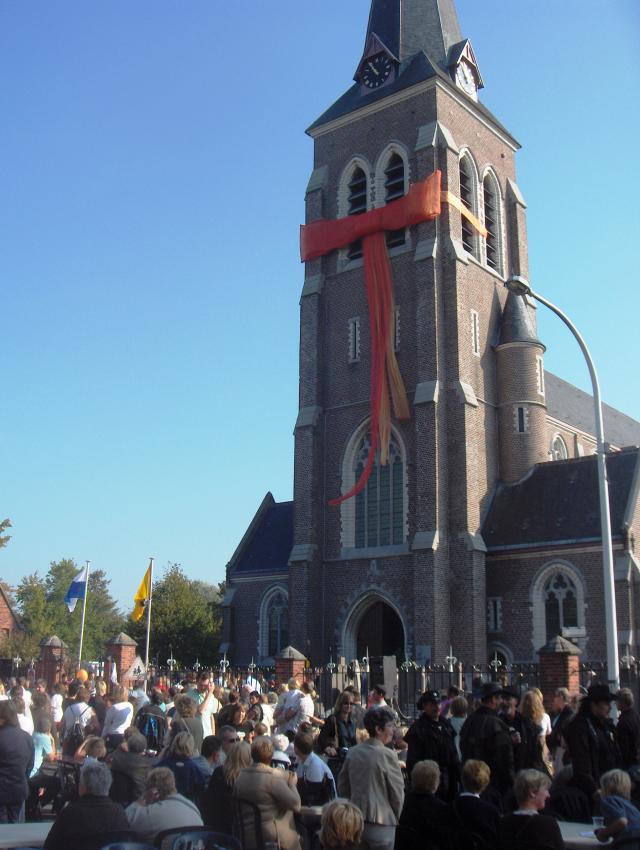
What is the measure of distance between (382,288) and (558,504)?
30.0ft

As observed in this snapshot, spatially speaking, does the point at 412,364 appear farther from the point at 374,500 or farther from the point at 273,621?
the point at 273,621

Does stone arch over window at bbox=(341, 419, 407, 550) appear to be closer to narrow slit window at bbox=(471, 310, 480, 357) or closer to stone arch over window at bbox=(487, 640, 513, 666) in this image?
narrow slit window at bbox=(471, 310, 480, 357)

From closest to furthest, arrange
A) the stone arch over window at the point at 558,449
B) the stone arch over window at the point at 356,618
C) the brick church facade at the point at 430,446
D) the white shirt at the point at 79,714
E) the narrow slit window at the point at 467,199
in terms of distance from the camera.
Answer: the white shirt at the point at 79,714 → the brick church facade at the point at 430,446 → the stone arch over window at the point at 356,618 → the narrow slit window at the point at 467,199 → the stone arch over window at the point at 558,449

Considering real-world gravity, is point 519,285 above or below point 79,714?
above

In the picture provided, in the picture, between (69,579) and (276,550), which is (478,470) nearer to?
(276,550)

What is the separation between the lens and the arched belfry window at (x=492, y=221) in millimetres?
33406

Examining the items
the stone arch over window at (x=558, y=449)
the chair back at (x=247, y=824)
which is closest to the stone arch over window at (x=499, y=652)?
the stone arch over window at (x=558, y=449)

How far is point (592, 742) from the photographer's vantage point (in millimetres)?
7988

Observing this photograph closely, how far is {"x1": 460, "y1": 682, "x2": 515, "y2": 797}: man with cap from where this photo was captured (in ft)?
26.5

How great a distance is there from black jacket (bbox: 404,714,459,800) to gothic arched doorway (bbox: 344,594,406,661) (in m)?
21.3

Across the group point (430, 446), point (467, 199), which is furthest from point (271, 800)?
point (467, 199)

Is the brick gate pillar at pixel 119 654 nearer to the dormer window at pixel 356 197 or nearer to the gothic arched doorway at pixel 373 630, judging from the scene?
the gothic arched doorway at pixel 373 630

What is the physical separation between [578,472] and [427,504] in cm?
519

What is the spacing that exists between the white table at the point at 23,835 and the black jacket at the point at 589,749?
4.38 m
